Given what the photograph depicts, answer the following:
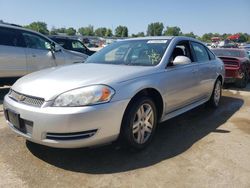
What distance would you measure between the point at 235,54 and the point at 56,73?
7.81m

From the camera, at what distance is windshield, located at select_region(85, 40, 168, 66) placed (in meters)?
4.30

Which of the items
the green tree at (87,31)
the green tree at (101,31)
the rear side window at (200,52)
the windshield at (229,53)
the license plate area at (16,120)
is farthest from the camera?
the green tree at (87,31)

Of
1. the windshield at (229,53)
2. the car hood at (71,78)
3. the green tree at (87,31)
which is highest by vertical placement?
the car hood at (71,78)

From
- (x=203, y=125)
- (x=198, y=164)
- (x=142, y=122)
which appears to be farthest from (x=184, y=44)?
(x=198, y=164)

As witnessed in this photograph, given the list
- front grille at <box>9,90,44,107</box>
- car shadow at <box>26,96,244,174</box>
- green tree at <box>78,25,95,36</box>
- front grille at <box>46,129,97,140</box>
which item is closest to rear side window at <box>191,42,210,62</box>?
car shadow at <box>26,96,244,174</box>

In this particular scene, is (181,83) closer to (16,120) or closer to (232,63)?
(16,120)

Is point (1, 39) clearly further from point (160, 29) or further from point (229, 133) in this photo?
point (160, 29)

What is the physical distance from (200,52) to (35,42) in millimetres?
4225

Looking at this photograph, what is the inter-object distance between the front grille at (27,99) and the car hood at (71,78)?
0.04 meters

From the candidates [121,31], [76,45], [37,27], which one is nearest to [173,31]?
[121,31]

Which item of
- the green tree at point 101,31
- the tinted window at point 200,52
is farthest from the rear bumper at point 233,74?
the green tree at point 101,31

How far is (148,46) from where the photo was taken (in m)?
4.59

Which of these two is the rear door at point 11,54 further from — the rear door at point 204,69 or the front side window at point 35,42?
the rear door at point 204,69

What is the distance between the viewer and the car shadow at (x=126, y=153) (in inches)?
133
